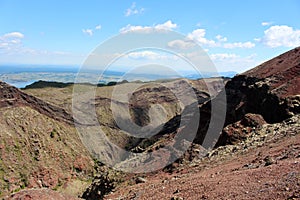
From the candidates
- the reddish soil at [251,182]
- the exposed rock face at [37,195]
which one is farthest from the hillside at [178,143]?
the exposed rock face at [37,195]

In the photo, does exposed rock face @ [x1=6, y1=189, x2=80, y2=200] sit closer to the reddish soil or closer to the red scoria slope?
the reddish soil

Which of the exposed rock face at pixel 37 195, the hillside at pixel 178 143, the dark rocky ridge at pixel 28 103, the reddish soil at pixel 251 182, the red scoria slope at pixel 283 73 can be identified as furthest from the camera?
the dark rocky ridge at pixel 28 103

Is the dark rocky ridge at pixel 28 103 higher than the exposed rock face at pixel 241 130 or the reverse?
the reverse

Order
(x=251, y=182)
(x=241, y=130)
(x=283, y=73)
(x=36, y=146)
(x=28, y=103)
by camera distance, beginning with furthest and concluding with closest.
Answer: (x=28, y=103), (x=36, y=146), (x=283, y=73), (x=241, y=130), (x=251, y=182)

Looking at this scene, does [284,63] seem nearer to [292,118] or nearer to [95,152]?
[292,118]

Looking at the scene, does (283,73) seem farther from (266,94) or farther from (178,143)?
(178,143)

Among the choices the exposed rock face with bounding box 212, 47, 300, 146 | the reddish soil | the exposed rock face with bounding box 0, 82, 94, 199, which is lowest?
the exposed rock face with bounding box 0, 82, 94, 199

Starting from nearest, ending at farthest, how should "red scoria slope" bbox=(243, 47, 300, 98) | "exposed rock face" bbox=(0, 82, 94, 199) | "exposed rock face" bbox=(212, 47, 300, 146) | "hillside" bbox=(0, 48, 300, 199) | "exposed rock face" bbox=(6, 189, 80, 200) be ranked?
"exposed rock face" bbox=(6, 189, 80, 200) → "hillside" bbox=(0, 48, 300, 199) → "exposed rock face" bbox=(212, 47, 300, 146) → "red scoria slope" bbox=(243, 47, 300, 98) → "exposed rock face" bbox=(0, 82, 94, 199)

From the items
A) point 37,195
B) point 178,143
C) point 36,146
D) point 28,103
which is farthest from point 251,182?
point 28,103

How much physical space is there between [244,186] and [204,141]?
56.8ft

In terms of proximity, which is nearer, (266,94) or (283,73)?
(266,94)

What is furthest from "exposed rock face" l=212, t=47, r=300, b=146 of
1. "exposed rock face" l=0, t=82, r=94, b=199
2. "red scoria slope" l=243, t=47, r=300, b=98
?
"exposed rock face" l=0, t=82, r=94, b=199

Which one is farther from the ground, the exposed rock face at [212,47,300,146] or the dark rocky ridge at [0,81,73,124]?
the exposed rock face at [212,47,300,146]

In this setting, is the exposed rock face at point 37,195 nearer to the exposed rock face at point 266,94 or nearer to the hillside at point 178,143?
the hillside at point 178,143
